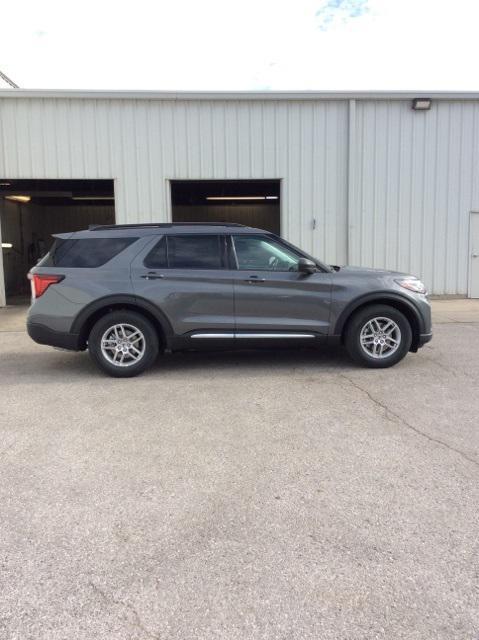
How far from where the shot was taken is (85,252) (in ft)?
20.4

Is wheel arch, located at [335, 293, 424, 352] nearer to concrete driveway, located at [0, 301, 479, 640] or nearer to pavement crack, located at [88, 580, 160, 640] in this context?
concrete driveway, located at [0, 301, 479, 640]

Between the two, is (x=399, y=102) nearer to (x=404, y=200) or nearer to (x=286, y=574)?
(x=404, y=200)

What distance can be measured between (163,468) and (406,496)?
162cm

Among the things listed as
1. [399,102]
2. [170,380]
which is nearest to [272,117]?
[399,102]

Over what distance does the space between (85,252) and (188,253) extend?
1.20 m

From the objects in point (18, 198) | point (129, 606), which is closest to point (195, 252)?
point (129, 606)

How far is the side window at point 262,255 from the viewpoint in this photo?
6.32 m

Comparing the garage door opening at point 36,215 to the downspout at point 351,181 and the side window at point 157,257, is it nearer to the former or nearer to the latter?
the downspout at point 351,181

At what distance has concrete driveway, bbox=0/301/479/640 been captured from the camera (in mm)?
2264

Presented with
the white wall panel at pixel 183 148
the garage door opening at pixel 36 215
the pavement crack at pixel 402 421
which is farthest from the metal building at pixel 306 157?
the pavement crack at pixel 402 421

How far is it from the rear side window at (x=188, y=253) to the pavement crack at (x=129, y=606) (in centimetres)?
425

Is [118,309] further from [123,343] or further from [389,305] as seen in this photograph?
[389,305]

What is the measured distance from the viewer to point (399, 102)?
12.3 metres

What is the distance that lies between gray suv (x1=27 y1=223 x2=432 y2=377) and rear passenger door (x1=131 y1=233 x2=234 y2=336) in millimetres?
12
